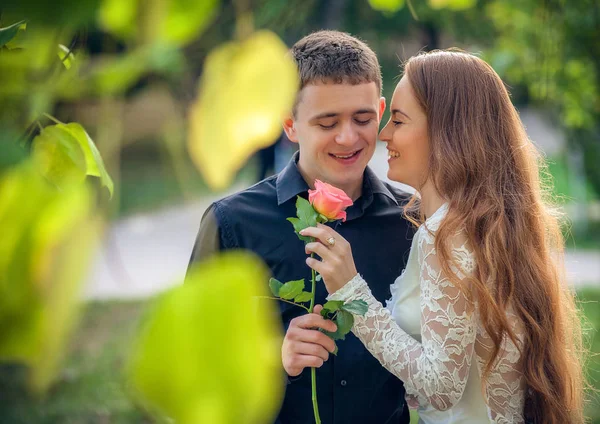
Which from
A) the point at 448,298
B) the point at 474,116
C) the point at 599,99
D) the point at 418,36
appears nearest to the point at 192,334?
the point at 448,298

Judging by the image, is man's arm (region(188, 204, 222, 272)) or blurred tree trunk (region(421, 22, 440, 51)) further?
blurred tree trunk (region(421, 22, 440, 51))

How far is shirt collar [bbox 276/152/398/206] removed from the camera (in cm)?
196

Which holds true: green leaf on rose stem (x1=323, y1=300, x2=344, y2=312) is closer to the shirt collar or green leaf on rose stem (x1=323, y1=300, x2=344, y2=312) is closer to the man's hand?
the man's hand

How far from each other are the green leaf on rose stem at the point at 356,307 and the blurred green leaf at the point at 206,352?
3.57ft

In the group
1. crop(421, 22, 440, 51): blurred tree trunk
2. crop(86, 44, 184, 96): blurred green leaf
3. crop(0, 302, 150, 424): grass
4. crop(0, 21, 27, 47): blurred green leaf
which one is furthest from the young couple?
crop(421, 22, 440, 51): blurred tree trunk

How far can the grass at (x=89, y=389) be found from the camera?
425 cm

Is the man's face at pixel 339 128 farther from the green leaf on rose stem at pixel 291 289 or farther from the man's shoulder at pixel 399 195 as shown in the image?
the green leaf on rose stem at pixel 291 289

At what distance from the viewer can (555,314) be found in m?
1.75

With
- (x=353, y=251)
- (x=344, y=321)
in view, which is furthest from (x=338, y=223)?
(x=344, y=321)

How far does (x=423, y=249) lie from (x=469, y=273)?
12 centimetres

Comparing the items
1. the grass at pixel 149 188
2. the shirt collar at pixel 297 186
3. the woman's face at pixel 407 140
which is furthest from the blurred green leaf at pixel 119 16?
the grass at pixel 149 188

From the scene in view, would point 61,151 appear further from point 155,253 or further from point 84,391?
point 155,253

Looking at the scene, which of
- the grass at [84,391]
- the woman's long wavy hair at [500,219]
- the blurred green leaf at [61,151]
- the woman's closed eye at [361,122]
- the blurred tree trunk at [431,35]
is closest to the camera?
the blurred green leaf at [61,151]

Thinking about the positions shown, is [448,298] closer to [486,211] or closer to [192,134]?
[486,211]
